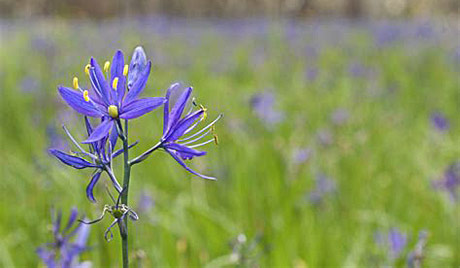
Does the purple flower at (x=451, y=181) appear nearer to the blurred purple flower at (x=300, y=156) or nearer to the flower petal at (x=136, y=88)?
the blurred purple flower at (x=300, y=156)

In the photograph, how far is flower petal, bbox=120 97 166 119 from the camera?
2.04ft

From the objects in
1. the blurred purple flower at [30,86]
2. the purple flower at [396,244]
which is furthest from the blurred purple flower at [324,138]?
the blurred purple flower at [30,86]

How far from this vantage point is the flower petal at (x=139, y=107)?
0.62 m

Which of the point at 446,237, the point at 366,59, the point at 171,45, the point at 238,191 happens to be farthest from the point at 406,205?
the point at 171,45

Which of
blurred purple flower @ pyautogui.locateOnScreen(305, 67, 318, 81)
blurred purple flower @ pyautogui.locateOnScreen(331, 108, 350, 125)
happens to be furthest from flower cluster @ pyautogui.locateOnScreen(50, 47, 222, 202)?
blurred purple flower @ pyautogui.locateOnScreen(305, 67, 318, 81)

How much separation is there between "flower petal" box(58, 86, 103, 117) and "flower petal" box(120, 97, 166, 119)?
0.03m

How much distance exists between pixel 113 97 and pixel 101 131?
0.05 metres

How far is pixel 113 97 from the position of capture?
654 mm

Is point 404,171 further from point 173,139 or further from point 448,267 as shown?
point 173,139

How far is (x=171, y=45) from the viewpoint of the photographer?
716 centimetres

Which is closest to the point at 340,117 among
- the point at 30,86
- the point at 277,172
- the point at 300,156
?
the point at 300,156

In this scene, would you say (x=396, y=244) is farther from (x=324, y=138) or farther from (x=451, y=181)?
(x=324, y=138)

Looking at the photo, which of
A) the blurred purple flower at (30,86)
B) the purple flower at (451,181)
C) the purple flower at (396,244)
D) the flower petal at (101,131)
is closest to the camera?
the flower petal at (101,131)

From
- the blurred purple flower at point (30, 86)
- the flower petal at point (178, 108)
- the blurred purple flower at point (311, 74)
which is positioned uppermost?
the flower petal at point (178, 108)
